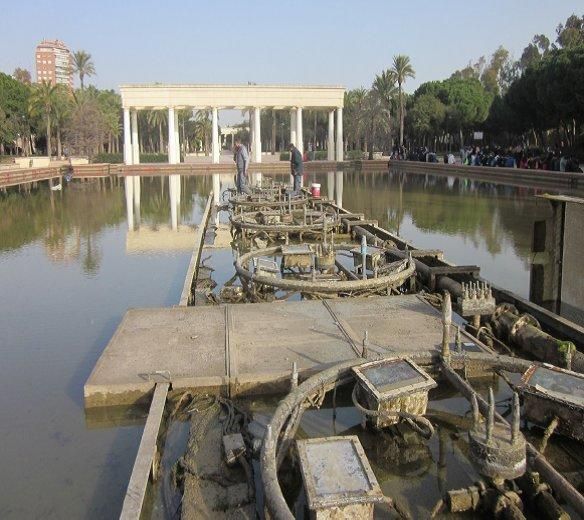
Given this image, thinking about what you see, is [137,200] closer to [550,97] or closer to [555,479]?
[550,97]

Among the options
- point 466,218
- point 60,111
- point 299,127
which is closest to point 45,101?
point 60,111

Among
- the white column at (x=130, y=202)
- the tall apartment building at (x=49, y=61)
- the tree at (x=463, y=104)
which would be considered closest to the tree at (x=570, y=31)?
the tree at (x=463, y=104)

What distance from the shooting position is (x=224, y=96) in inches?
2095

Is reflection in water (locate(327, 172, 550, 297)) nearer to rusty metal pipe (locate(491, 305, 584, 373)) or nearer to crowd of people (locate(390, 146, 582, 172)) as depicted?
rusty metal pipe (locate(491, 305, 584, 373))

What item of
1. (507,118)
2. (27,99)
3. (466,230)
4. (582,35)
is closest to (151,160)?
(27,99)

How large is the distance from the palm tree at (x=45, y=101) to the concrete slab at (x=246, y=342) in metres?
54.1

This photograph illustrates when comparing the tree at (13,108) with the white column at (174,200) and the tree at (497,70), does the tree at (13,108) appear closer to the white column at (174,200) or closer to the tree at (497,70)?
the white column at (174,200)

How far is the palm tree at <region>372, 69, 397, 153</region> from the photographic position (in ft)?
212

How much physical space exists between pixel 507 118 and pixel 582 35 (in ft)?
55.2

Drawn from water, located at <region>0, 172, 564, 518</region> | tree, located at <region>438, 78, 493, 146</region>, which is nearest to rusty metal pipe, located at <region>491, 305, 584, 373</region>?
water, located at <region>0, 172, 564, 518</region>

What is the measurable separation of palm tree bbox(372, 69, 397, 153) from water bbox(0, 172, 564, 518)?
119 feet

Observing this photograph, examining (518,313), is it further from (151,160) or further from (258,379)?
(151,160)

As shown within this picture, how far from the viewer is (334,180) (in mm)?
40219

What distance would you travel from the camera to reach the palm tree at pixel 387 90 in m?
64.5
